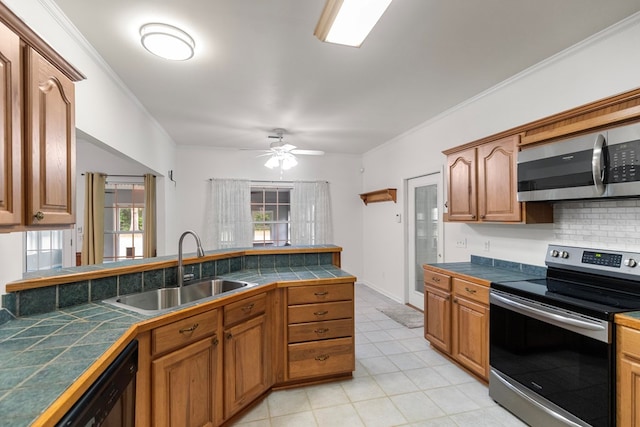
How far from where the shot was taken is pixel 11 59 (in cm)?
113

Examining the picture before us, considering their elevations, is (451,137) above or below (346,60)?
below

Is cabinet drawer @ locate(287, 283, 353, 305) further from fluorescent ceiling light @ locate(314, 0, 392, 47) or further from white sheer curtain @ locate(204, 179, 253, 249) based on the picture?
white sheer curtain @ locate(204, 179, 253, 249)

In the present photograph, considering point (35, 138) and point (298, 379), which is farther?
point (298, 379)

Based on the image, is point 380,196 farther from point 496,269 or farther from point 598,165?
point 598,165

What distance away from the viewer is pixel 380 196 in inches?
208

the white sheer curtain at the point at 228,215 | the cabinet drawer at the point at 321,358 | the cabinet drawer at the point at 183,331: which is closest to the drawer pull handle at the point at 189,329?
the cabinet drawer at the point at 183,331

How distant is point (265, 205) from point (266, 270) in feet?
10.5

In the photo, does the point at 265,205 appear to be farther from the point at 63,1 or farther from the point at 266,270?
the point at 63,1

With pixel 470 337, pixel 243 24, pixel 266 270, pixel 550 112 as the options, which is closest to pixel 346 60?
pixel 243 24

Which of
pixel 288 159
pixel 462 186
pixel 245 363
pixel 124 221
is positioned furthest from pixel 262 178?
pixel 245 363

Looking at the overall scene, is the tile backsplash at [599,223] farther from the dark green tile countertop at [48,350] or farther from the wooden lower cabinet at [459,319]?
the dark green tile countertop at [48,350]

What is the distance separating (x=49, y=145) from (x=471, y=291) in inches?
115

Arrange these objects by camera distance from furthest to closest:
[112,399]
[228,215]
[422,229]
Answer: [228,215] → [422,229] → [112,399]

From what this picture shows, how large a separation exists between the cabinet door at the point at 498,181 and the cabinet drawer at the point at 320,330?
5.28ft
